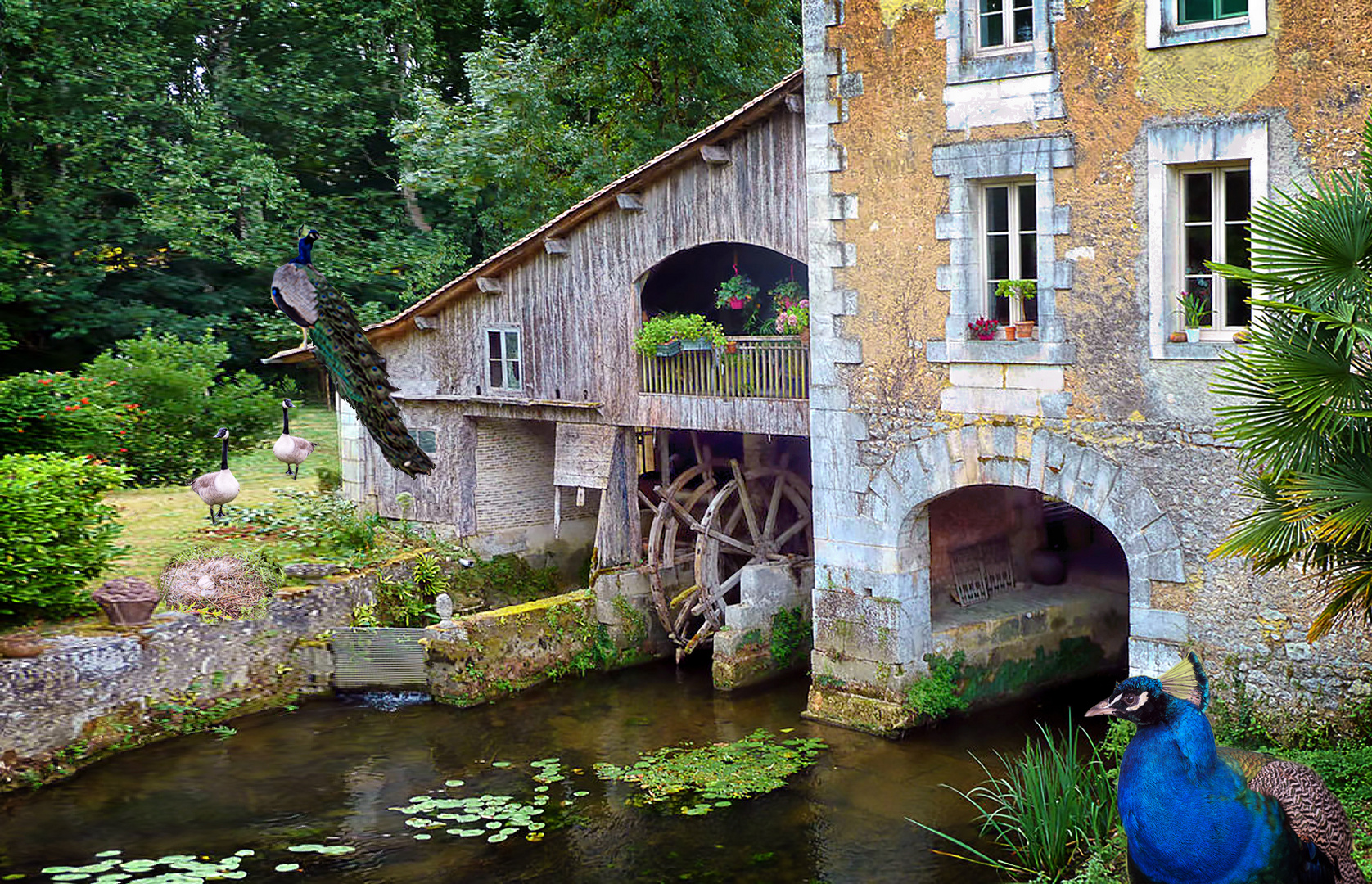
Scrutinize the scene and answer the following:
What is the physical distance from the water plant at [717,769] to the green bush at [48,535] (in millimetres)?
5406

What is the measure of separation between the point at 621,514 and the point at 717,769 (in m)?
4.81

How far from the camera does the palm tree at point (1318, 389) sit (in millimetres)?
7957

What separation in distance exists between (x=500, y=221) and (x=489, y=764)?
→ 15256 mm

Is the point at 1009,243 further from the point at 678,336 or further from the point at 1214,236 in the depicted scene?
the point at 678,336

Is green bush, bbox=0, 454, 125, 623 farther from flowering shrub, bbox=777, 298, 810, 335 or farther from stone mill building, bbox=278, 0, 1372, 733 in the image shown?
flowering shrub, bbox=777, 298, 810, 335

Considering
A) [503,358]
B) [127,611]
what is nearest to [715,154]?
[503,358]

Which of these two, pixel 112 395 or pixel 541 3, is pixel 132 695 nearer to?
pixel 112 395

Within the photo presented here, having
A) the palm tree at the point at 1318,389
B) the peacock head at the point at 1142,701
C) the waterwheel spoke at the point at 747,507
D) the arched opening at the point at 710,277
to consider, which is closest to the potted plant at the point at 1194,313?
the palm tree at the point at 1318,389

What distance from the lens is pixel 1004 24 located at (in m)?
12.2

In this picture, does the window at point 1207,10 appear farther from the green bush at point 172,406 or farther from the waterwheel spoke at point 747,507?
the green bush at point 172,406

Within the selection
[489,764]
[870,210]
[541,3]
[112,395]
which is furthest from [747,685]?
[541,3]

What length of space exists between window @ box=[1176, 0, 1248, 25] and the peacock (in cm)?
569

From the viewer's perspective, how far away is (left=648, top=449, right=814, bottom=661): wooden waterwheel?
54.7ft

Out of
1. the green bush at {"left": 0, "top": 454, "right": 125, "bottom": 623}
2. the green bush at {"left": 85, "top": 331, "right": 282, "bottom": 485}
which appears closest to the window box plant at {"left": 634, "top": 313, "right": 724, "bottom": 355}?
the green bush at {"left": 0, "top": 454, "right": 125, "bottom": 623}
